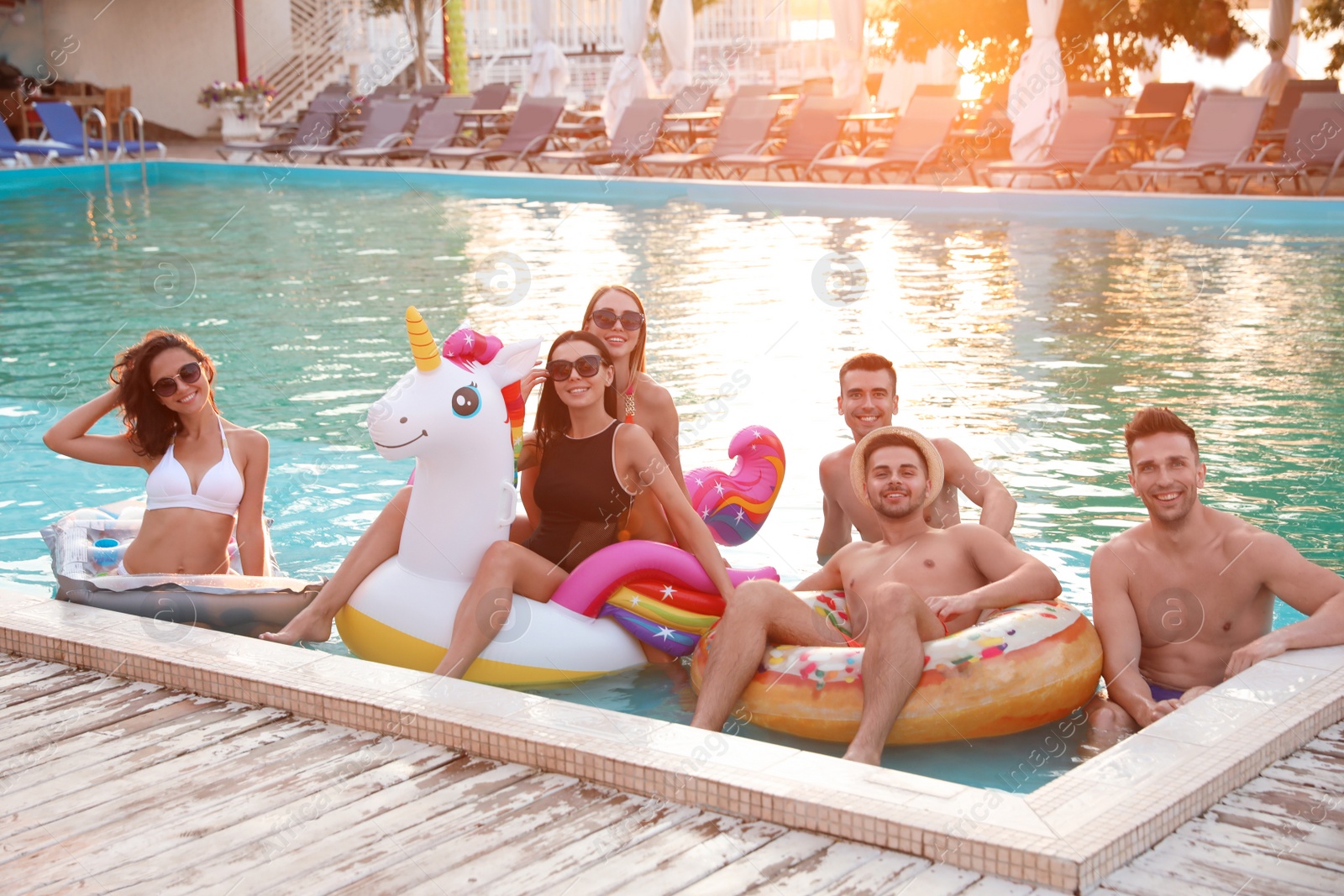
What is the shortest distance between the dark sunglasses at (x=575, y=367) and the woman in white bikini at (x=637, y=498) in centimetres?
13

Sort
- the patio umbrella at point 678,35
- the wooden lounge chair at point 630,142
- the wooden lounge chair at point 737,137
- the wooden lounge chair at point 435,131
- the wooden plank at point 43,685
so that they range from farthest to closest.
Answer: the patio umbrella at point 678,35
the wooden lounge chair at point 435,131
the wooden lounge chair at point 630,142
the wooden lounge chair at point 737,137
the wooden plank at point 43,685

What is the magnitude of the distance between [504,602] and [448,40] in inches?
1051

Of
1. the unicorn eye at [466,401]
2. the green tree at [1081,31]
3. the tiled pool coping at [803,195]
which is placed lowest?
the unicorn eye at [466,401]

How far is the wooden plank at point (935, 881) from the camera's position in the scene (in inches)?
97.0

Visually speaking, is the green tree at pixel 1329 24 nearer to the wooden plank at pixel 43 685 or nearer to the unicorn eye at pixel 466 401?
the unicorn eye at pixel 466 401

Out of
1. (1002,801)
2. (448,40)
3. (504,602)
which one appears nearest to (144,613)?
(504,602)

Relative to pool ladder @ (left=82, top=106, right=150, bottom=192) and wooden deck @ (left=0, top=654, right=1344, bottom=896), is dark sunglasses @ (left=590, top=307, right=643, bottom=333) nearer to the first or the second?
wooden deck @ (left=0, top=654, right=1344, bottom=896)

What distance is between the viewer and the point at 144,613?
4172mm

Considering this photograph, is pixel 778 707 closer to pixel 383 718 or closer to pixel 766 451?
pixel 383 718

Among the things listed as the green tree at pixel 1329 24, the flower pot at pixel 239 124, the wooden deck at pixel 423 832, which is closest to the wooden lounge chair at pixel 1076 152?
the green tree at pixel 1329 24

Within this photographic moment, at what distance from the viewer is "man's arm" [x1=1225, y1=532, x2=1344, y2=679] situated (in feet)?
11.4

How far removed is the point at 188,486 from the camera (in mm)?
4445

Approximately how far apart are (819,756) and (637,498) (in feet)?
5.27

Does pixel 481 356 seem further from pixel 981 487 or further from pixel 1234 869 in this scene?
pixel 1234 869
